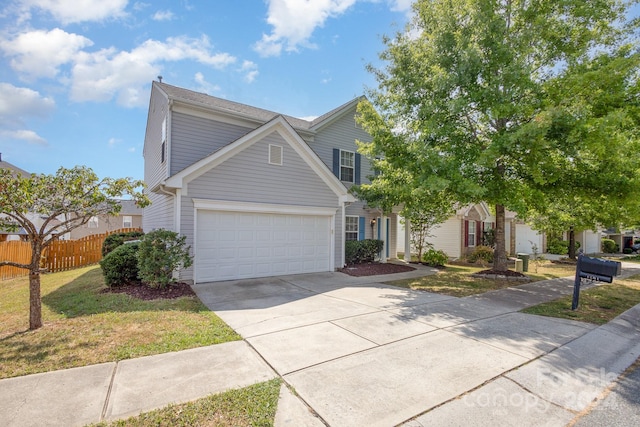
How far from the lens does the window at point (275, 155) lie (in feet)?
35.0

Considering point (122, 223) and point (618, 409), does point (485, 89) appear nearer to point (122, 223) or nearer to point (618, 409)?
point (618, 409)

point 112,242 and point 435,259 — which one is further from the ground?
point 112,242

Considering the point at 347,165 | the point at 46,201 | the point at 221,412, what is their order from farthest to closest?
the point at 347,165, the point at 46,201, the point at 221,412

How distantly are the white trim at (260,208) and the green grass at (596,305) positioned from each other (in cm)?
713

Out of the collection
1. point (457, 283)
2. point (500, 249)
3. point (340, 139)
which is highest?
point (340, 139)

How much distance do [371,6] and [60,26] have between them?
1033 cm

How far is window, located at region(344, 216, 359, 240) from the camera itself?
1498cm

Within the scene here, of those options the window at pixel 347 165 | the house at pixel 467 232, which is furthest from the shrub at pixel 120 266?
the house at pixel 467 232

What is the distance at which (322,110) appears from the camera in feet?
58.1

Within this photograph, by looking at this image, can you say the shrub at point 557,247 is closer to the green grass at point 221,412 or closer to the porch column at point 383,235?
the porch column at point 383,235

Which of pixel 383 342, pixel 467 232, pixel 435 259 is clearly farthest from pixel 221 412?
pixel 467 232

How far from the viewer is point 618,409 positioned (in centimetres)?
327

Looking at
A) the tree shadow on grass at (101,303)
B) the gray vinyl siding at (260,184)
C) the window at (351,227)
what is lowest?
the tree shadow on grass at (101,303)

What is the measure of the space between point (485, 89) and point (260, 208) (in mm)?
7964
